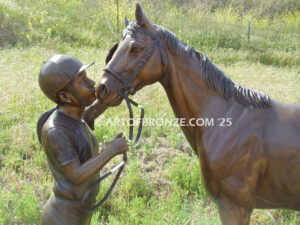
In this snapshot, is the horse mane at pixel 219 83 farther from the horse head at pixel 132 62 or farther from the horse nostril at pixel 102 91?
the horse nostril at pixel 102 91

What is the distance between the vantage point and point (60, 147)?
1651 mm

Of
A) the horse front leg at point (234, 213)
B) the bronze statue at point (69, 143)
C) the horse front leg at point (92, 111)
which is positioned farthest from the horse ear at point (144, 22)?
the horse front leg at point (234, 213)

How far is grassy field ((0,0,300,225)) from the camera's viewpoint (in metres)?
3.02

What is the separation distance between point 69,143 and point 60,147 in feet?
0.18

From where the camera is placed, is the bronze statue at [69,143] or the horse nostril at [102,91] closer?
the bronze statue at [69,143]

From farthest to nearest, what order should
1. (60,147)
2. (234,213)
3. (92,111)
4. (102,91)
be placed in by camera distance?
(92,111), (234,213), (102,91), (60,147)

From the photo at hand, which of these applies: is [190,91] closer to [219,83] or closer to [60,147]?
[219,83]

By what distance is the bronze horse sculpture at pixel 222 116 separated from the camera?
1837mm

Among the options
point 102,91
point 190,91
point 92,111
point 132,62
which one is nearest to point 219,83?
point 190,91

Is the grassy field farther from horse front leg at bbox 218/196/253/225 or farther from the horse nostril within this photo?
the horse nostril

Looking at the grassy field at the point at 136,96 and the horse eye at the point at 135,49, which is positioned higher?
the horse eye at the point at 135,49

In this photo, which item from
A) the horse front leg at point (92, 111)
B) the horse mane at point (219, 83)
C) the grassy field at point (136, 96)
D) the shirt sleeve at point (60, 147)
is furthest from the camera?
the grassy field at point (136, 96)

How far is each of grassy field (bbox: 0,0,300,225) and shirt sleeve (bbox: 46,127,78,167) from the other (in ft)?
4.52

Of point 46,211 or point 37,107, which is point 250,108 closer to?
point 46,211
